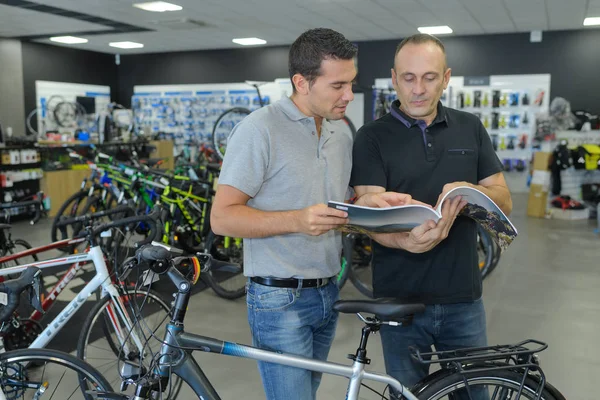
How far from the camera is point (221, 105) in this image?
44.8 ft

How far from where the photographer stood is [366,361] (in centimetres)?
156

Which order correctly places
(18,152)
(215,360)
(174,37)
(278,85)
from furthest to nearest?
1. (278,85)
2. (174,37)
3. (18,152)
4. (215,360)

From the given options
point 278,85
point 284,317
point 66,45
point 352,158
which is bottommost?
point 284,317

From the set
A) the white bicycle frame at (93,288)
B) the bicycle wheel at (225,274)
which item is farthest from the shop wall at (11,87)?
the white bicycle frame at (93,288)

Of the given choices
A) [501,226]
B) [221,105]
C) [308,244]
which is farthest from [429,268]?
[221,105]

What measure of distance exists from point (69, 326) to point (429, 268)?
131 inches

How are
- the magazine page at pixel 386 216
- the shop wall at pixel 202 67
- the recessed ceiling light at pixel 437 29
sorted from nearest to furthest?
the magazine page at pixel 386 216, the recessed ceiling light at pixel 437 29, the shop wall at pixel 202 67

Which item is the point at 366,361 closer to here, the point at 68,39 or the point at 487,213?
the point at 487,213

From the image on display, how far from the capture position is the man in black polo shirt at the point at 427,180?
178 centimetres

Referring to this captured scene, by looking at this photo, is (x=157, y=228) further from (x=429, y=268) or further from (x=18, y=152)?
(x=18, y=152)

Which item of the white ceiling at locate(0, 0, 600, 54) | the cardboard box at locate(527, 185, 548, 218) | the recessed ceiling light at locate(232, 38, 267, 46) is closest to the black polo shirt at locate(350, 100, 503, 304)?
the white ceiling at locate(0, 0, 600, 54)

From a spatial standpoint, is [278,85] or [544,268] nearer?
[544,268]

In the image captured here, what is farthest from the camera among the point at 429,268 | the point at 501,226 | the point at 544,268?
the point at 544,268

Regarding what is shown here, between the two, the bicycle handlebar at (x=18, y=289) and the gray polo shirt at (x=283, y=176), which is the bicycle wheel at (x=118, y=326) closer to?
the bicycle handlebar at (x=18, y=289)
